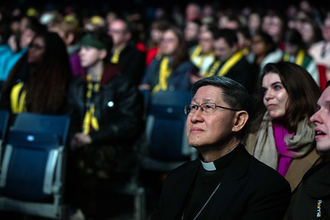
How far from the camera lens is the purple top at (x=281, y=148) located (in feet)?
10.7

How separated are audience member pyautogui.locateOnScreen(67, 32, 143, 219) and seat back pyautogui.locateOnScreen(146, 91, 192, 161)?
1.05 ft

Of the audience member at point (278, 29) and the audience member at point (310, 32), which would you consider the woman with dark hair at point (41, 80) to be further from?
the audience member at point (278, 29)

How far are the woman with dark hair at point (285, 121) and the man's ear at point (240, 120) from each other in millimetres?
453

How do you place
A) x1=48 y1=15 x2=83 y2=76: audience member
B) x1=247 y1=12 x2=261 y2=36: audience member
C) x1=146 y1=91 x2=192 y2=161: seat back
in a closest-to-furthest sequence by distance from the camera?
1. x1=146 y1=91 x2=192 y2=161: seat back
2. x1=48 y1=15 x2=83 y2=76: audience member
3. x1=247 y1=12 x2=261 y2=36: audience member

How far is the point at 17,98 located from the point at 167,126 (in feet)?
4.64

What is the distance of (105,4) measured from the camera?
1714cm

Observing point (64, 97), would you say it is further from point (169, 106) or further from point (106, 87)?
point (169, 106)

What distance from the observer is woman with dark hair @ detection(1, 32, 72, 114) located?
4.98m

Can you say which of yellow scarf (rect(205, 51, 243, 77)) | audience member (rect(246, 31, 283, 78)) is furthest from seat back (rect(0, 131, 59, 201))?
audience member (rect(246, 31, 283, 78))

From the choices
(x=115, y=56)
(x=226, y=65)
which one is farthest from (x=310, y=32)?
(x=115, y=56)

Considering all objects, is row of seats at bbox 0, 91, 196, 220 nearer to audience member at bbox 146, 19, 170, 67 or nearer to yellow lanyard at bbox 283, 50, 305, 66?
yellow lanyard at bbox 283, 50, 305, 66

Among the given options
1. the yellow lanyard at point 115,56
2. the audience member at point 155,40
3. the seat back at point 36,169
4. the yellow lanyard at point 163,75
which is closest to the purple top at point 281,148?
the seat back at point 36,169

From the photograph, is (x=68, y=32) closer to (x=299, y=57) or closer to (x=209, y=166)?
(x=299, y=57)

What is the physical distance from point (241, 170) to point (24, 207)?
2.09 m
